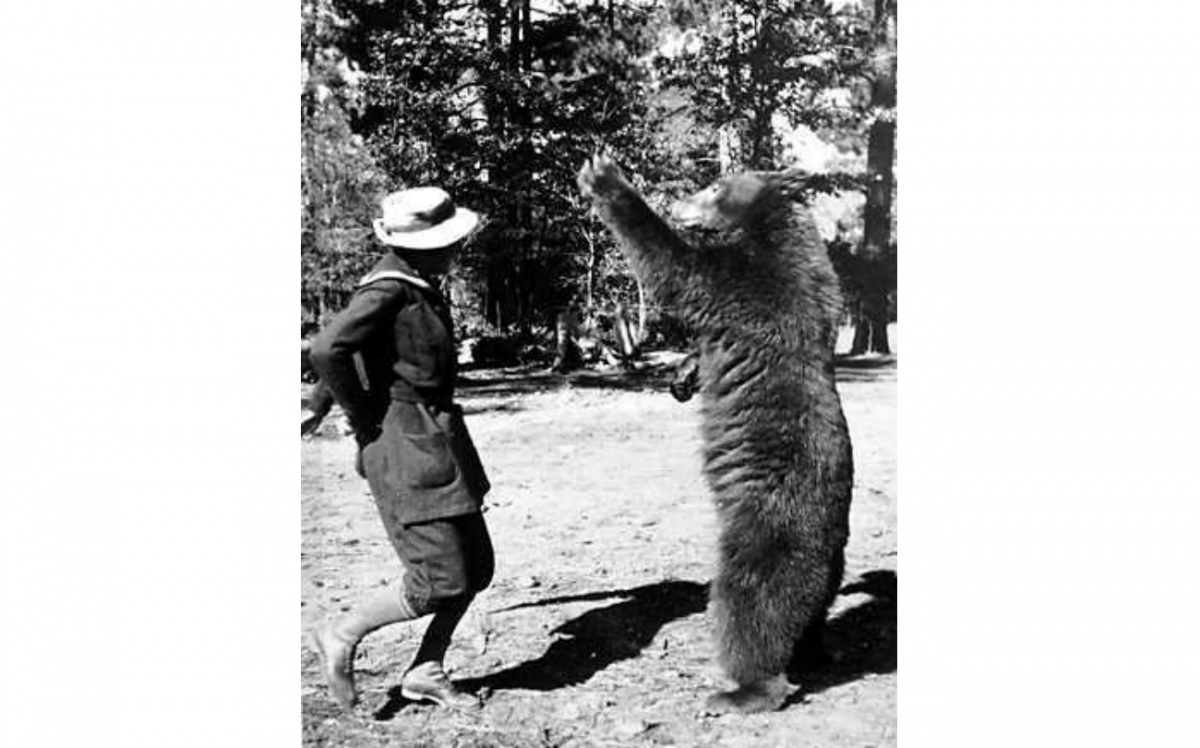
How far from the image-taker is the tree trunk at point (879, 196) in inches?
184

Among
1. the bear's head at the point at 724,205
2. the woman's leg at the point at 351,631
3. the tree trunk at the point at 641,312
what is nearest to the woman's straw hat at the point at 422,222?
the tree trunk at the point at 641,312

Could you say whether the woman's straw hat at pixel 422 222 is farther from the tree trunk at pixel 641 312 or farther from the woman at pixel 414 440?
the tree trunk at pixel 641 312

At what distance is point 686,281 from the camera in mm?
4355

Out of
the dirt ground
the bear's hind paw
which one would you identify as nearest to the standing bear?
the bear's hind paw

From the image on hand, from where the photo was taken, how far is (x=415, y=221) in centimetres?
438

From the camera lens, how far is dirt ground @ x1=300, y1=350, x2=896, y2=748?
4.38 metres

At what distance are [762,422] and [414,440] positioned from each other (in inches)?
49.0

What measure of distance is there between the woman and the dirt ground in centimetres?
12

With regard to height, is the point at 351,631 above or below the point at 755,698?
above

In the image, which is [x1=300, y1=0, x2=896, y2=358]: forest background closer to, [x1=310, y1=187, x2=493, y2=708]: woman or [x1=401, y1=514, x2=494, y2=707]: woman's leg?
[x1=310, y1=187, x2=493, y2=708]: woman

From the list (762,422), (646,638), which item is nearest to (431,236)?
(762,422)

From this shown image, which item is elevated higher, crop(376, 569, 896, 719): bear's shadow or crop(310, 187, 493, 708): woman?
crop(310, 187, 493, 708): woman

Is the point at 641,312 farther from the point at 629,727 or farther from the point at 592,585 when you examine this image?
the point at 629,727

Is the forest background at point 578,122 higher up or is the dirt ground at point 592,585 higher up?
the forest background at point 578,122
